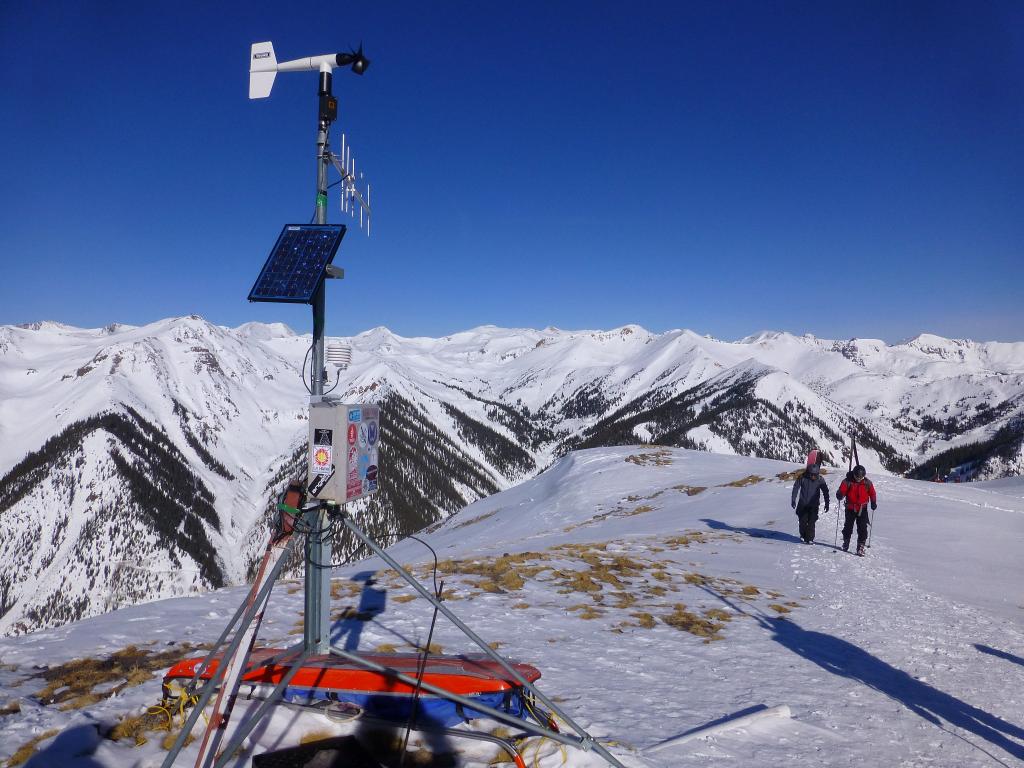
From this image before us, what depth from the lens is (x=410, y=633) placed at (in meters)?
8.91

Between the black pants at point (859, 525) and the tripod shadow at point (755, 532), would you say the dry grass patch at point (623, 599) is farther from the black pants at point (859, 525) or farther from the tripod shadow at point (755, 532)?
the tripod shadow at point (755, 532)

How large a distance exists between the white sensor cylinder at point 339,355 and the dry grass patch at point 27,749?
182 inches

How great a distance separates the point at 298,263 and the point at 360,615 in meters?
7.01

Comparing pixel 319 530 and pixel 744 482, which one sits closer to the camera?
pixel 319 530

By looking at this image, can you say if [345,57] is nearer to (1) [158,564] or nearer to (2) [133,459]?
(1) [158,564]

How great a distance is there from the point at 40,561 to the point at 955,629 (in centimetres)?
22095

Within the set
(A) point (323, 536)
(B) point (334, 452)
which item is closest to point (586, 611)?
(A) point (323, 536)

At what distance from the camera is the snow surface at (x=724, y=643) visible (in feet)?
18.2

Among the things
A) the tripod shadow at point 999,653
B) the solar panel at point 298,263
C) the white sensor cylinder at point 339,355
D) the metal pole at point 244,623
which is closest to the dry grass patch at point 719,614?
the tripod shadow at point 999,653

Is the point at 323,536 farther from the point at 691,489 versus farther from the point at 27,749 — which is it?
the point at 691,489

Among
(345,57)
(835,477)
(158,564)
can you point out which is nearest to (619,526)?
(835,477)

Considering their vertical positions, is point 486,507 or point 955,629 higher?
point 955,629

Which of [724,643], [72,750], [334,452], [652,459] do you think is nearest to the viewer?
[72,750]

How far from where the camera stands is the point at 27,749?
5000mm
